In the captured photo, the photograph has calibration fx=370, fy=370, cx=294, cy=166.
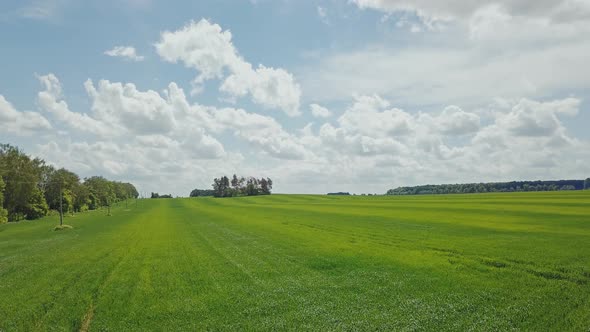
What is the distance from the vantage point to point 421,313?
1591 cm

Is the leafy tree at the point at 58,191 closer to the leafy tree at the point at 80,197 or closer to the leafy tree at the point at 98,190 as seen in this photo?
the leafy tree at the point at 80,197

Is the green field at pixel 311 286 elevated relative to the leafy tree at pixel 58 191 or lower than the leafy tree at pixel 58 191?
lower

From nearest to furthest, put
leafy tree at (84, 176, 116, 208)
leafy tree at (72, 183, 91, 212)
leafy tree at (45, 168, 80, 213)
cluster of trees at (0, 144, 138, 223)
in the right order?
cluster of trees at (0, 144, 138, 223), leafy tree at (45, 168, 80, 213), leafy tree at (72, 183, 91, 212), leafy tree at (84, 176, 116, 208)

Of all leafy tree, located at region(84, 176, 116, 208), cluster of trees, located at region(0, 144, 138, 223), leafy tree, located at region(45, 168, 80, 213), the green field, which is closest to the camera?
the green field

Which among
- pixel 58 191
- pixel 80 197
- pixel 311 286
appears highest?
pixel 58 191

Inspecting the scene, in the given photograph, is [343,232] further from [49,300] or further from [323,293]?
[49,300]

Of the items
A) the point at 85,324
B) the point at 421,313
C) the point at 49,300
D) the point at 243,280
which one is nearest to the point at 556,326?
the point at 421,313

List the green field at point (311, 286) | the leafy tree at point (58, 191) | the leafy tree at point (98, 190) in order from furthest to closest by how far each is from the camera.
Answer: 1. the leafy tree at point (98, 190)
2. the leafy tree at point (58, 191)
3. the green field at point (311, 286)

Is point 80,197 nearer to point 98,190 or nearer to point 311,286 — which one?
point 98,190

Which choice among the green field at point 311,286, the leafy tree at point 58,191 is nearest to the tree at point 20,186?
the leafy tree at point 58,191

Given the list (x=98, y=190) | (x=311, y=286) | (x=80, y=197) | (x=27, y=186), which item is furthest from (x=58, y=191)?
(x=311, y=286)

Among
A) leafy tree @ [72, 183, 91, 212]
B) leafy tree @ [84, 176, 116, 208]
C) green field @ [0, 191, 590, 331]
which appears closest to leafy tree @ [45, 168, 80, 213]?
leafy tree @ [72, 183, 91, 212]

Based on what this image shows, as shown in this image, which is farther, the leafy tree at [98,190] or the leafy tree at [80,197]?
the leafy tree at [98,190]

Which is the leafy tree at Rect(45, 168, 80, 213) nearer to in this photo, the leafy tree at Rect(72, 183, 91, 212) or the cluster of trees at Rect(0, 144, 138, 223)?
the cluster of trees at Rect(0, 144, 138, 223)
